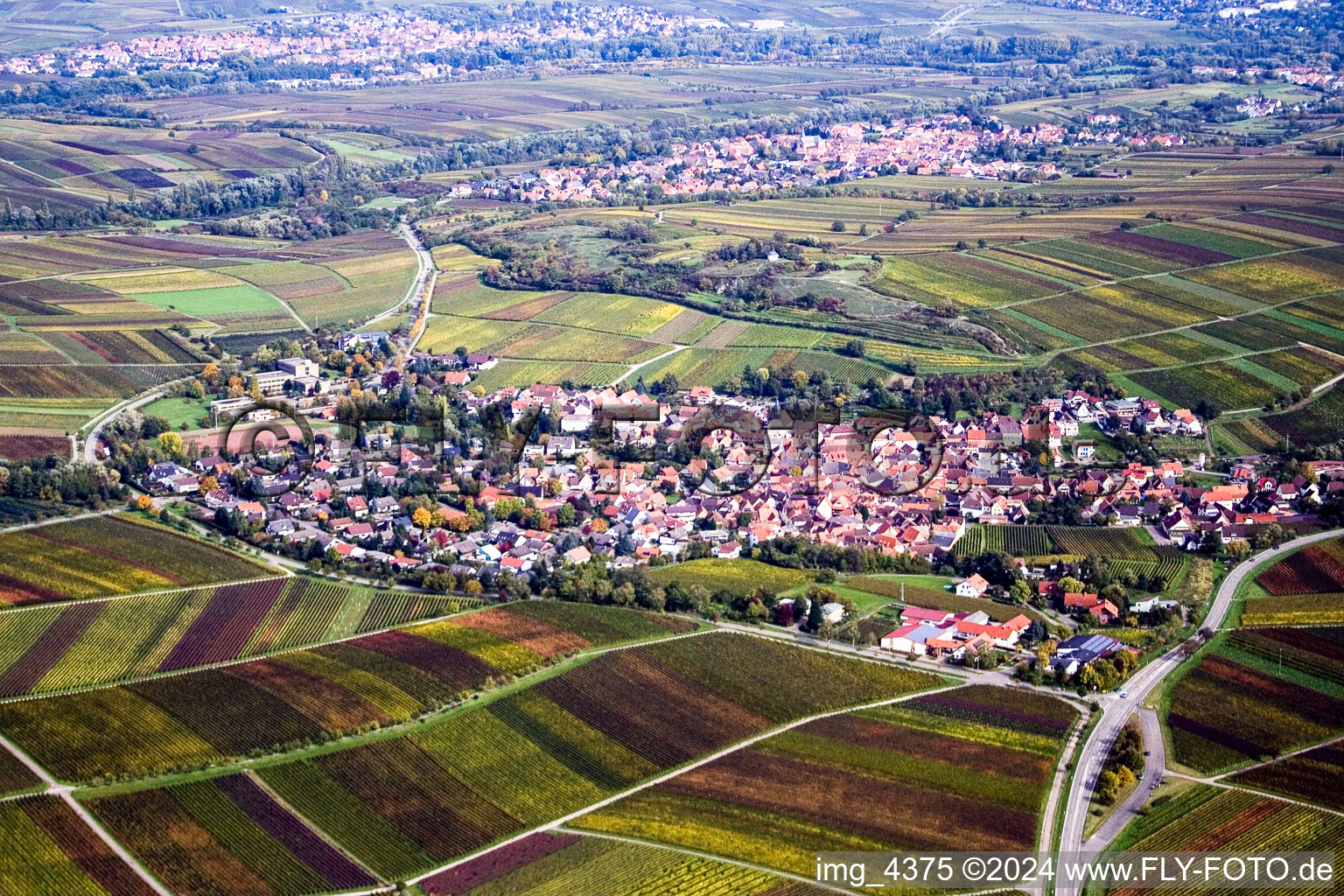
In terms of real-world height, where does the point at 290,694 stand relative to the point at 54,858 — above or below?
above

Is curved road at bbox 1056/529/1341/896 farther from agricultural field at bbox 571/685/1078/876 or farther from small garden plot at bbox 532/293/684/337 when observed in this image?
small garden plot at bbox 532/293/684/337

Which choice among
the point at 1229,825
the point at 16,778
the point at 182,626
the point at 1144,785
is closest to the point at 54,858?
the point at 16,778

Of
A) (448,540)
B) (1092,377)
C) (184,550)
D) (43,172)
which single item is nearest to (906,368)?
(1092,377)

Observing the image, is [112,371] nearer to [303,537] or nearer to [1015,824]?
[303,537]

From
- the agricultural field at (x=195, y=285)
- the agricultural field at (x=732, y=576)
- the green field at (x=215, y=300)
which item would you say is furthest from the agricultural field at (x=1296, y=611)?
the green field at (x=215, y=300)

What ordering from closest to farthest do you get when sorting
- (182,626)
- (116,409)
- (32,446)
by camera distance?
(182,626) → (32,446) → (116,409)

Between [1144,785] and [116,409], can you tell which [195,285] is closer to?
[116,409]

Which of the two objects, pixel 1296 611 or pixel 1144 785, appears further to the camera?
pixel 1296 611

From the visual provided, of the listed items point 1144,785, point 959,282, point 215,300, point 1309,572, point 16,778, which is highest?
point 959,282

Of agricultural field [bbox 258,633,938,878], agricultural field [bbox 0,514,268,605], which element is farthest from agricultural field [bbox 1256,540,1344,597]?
agricultural field [bbox 0,514,268,605]
